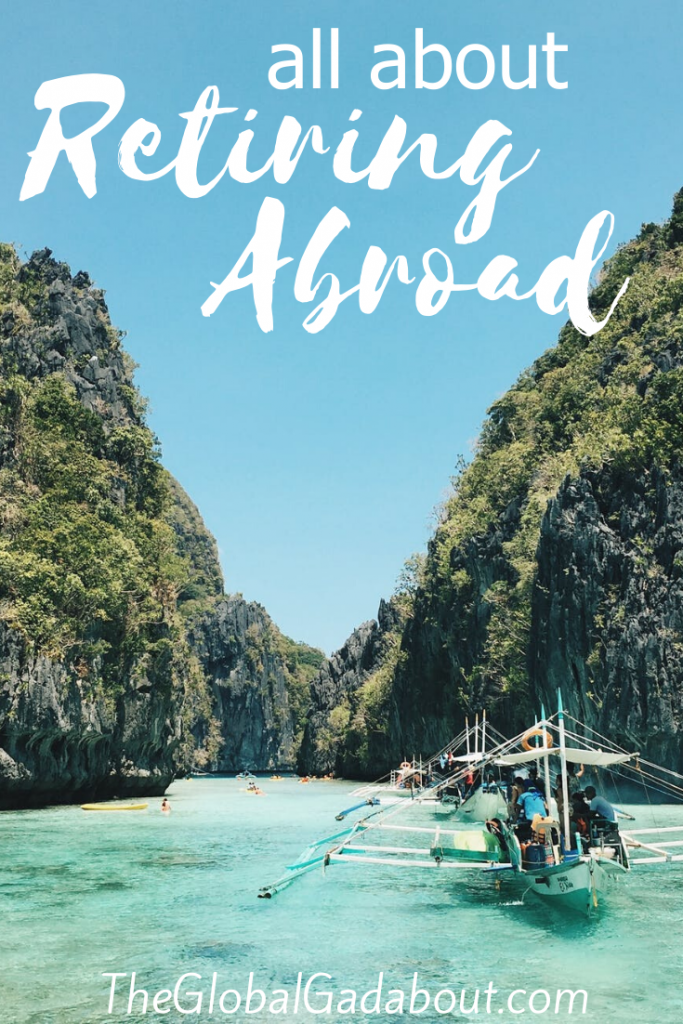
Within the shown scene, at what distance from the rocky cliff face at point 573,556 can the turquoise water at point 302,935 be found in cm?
2058

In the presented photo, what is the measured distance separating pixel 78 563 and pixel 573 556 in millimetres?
24600

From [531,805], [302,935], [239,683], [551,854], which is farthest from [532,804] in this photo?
[239,683]

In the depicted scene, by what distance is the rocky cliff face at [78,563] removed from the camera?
3556 centimetres

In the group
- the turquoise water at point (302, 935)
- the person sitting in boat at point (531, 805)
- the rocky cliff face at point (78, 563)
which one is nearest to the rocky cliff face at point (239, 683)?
the rocky cliff face at point (78, 563)

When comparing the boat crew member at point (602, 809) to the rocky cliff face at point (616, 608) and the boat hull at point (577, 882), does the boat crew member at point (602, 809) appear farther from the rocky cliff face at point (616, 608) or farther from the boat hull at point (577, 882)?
the rocky cliff face at point (616, 608)

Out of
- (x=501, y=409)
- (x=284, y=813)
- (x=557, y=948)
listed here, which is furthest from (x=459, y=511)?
(x=557, y=948)

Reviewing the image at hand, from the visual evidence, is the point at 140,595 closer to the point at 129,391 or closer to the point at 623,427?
the point at 129,391

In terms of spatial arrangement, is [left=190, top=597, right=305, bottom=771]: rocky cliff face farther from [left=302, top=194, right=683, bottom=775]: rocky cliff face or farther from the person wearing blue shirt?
the person wearing blue shirt

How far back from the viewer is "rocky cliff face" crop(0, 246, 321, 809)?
1400 inches

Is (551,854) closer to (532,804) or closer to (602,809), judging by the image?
(532,804)

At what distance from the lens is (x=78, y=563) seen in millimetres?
38219

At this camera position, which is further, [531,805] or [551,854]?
[531,805]

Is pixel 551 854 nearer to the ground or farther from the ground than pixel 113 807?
nearer to the ground

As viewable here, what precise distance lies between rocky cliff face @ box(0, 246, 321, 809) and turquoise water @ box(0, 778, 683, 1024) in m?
13.8
